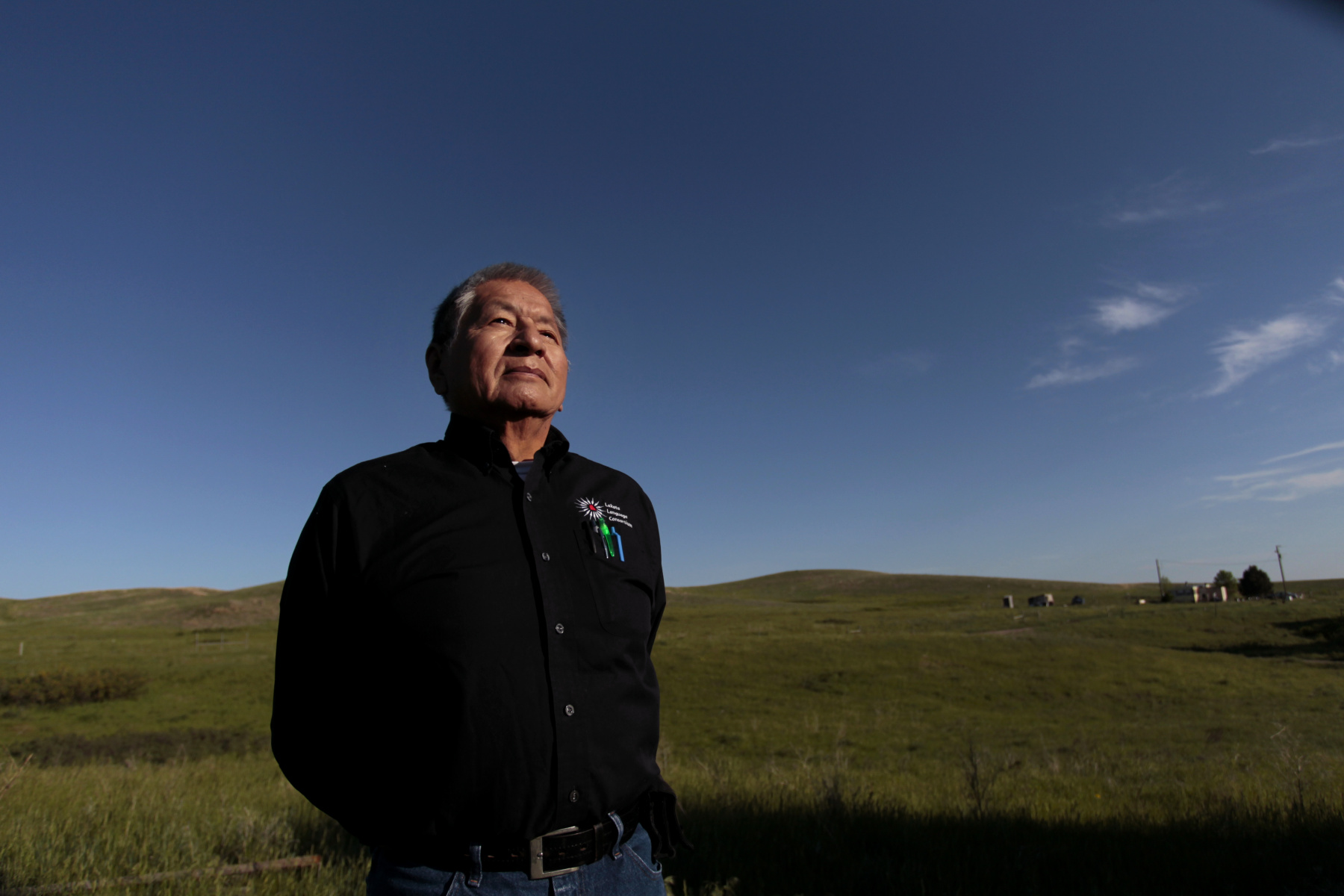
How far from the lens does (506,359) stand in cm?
240

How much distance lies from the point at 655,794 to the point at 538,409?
129 centimetres

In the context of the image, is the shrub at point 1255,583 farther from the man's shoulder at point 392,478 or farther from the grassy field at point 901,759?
the man's shoulder at point 392,478

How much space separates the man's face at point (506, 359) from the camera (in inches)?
93.2

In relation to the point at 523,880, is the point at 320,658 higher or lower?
higher

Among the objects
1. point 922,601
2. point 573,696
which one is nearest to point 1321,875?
point 573,696

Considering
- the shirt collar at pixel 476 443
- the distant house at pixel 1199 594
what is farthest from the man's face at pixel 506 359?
the distant house at pixel 1199 594

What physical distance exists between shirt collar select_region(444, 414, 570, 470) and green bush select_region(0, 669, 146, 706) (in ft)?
131

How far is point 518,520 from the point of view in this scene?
6.96 ft

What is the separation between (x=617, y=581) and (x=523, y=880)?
0.83 m

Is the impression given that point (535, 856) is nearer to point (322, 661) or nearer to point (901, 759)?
point (322, 661)

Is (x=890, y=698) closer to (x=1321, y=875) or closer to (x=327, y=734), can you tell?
(x=1321, y=875)

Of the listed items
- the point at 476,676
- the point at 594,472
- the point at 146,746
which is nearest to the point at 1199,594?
the point at 146,746

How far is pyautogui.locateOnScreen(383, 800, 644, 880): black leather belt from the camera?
5.90 feet

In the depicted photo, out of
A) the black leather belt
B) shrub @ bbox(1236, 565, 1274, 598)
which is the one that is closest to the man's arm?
the black leather belt
